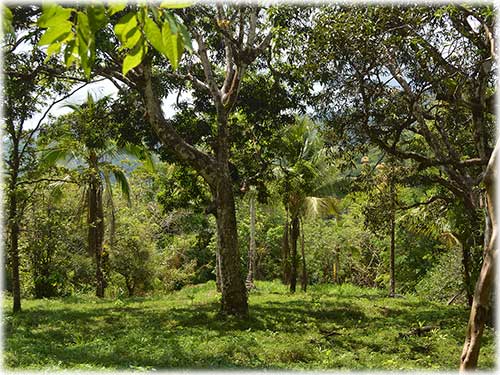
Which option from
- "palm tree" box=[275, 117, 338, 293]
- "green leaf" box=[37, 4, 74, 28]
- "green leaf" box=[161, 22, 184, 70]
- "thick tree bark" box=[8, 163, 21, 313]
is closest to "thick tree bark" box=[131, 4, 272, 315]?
"thick tree bark" box=[8, 163, 21, 313]

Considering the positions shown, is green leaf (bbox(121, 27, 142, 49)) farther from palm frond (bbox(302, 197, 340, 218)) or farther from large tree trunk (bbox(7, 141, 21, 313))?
palm frond (bbox(302, 197, 340, 218))

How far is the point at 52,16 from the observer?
1.41m

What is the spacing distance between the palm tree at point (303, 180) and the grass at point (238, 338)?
5525mm

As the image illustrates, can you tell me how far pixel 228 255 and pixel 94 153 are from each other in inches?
353

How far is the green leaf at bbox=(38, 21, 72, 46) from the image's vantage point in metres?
1.42

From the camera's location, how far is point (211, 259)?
29703 millimetres

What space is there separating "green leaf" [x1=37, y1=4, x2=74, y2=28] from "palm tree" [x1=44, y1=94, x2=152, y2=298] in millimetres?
11405

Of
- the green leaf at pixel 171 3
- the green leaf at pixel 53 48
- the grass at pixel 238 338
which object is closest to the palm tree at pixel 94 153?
the grass at pixel 238 338

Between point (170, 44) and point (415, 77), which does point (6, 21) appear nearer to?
point (170, 44)

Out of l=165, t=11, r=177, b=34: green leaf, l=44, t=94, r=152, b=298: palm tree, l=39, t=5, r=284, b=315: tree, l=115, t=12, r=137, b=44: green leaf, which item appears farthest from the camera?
l=44, t=94, r=152, b=298: palm tree

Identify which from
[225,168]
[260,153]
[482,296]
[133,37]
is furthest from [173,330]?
[133,37]

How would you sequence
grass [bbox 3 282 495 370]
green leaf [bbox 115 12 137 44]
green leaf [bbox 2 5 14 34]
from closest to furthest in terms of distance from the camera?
green leaf [bbox 115 12 137 44] → green leaf [bbox 2 5 14 34] → grass [bbox 3 282 495 370]

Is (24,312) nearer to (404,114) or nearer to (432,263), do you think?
(404,114)

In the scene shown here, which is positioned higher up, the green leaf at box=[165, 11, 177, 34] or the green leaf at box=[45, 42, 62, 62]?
the green leaf at box=[45, 42, 62, 62]
